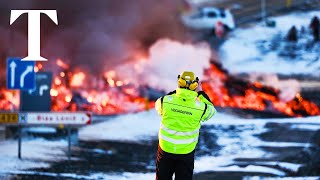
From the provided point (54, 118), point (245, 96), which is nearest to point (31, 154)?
point (54, 118)

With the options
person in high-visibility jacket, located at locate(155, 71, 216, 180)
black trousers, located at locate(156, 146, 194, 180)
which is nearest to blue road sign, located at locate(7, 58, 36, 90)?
person in high-visibility jacket, located at locate(155, 71, 216, 180)

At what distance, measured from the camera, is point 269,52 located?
10609 millimetres

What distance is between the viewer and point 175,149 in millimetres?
5949

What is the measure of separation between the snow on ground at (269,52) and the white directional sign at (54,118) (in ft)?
10.2

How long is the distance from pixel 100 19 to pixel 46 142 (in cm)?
268

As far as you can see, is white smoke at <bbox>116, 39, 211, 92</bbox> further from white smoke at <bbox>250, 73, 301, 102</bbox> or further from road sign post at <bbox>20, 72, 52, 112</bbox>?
road sign post at <bbox>20, 72, 52, 112</bbox>

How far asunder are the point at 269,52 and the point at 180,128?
5094mm

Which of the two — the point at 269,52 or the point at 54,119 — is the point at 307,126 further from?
the point at 54,119

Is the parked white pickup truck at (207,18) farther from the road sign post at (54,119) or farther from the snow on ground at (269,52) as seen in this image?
the road sign post at (54,119)

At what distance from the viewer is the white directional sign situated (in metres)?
9.41

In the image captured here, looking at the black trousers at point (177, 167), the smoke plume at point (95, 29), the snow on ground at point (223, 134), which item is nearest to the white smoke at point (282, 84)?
the snow on ground at point (223, 134)

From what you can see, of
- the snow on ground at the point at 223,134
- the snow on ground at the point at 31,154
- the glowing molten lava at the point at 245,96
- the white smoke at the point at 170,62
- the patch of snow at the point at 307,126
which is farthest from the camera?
the white smoke at the point at 170,62

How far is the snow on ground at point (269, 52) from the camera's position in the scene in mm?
10516

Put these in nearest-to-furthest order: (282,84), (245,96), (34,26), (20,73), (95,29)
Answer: (20,73) → (282,84) → (245,96) → (34,26) → (95,29)
